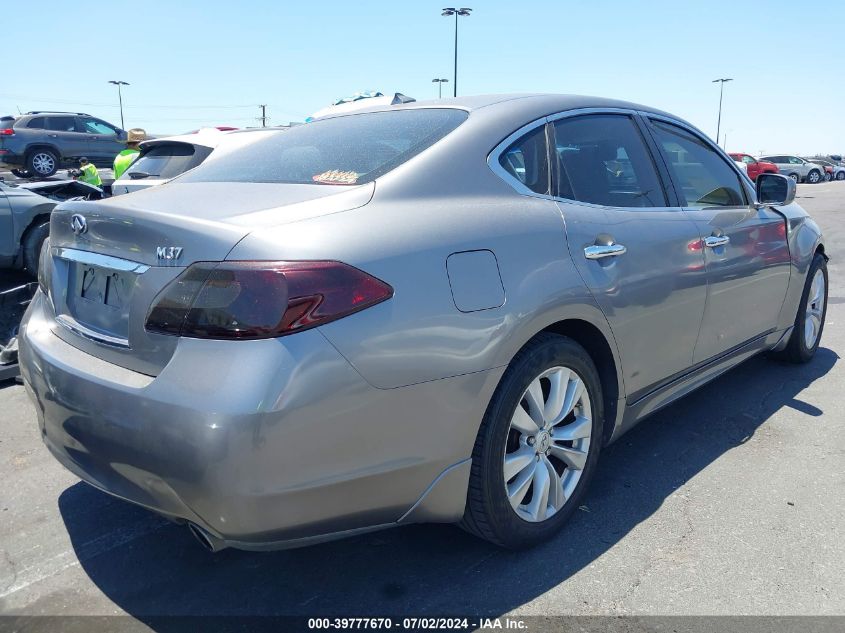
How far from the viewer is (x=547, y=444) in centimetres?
261

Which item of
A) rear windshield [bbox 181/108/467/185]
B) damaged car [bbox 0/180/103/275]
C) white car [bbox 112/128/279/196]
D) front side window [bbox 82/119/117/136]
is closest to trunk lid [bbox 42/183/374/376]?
rear windshield [bbox 181/108/467/185]

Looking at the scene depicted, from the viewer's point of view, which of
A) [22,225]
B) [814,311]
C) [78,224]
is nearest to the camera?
[78,224]

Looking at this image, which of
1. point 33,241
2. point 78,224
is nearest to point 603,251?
point 78,224

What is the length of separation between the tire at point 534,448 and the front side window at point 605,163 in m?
0.68

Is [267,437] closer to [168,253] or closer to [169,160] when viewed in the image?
[168,253]

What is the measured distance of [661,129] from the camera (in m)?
3.49

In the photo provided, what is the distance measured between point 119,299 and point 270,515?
2.73 ft

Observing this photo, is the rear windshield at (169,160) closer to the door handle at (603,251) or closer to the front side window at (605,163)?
the front side window at (605,163)

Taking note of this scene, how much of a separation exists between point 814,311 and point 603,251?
283 centimetres

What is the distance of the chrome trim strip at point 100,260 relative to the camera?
210cm

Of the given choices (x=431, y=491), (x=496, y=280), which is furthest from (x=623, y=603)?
(x=496, y=280)

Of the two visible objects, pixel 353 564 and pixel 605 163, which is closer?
pixel 353 564

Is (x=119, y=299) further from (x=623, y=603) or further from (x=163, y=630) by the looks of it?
(x=623, y=603)

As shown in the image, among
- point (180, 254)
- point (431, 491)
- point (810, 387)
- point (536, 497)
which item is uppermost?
point (180, 254)
